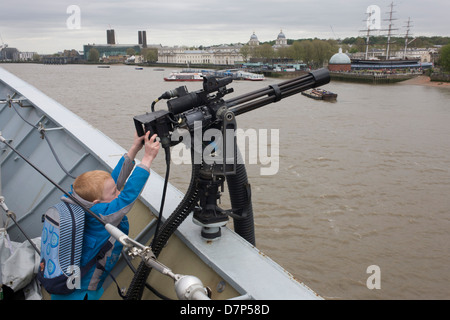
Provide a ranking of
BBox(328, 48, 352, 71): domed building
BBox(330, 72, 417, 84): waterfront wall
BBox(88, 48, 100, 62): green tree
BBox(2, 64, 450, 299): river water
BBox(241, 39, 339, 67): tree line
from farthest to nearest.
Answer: BBox(88, 48, 100, 62): green tree → BBox(241, 39, 339, 67): tree line → BBox(328, 48, 352, 71): domed building → BBox(330, 72, 417, 84): waterfront wall → BBox(2, 64, 450, 299): river water

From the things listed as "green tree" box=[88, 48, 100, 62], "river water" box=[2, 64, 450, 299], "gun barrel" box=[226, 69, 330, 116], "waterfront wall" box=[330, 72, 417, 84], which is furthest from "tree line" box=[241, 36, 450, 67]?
"gun barrel" box=[226, 69, 330, 116]

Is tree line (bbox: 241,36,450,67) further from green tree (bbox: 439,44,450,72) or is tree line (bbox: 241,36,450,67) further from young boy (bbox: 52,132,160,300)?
young boy (bbox: 52,132,160,300)

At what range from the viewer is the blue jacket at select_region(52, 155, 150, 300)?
1952mm

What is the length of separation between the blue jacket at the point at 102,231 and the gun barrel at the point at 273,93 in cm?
64

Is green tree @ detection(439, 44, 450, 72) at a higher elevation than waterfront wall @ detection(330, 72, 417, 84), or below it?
higher

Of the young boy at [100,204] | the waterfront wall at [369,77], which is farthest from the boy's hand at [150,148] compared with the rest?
the waterfront wall at [369,77]

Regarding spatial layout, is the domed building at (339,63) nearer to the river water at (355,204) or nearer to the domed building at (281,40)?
the river water at (355,204)

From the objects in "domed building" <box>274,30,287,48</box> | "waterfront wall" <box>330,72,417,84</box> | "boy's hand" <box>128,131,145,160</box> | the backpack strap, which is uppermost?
"domed building" <box>274,30,287,48</box>

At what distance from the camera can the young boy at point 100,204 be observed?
196cm

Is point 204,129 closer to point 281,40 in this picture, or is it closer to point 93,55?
point 281,40

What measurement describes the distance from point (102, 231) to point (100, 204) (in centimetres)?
16

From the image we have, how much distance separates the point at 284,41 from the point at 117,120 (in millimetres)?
90039

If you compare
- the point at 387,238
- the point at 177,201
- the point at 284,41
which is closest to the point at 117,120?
the point at 387,238
